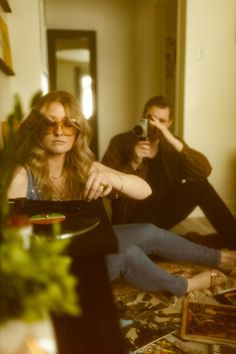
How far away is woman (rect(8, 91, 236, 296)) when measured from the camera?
3.65 feet

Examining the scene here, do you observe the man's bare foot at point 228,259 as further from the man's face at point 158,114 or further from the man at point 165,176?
the man's face at point 158,114

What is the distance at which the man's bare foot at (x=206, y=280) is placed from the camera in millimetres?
1380

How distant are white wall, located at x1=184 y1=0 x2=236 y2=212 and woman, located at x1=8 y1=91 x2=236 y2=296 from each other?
1404mm

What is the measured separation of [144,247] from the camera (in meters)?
1.33

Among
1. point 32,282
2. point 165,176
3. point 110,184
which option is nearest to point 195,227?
point 165,176

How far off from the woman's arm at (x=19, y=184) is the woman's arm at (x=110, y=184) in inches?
8.0

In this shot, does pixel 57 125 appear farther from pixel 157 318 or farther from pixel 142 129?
pixel 157 318

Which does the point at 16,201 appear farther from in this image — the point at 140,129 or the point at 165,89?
the point at 165,89

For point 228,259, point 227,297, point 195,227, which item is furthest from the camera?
point 195,227

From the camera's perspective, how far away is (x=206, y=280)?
1.42 meters

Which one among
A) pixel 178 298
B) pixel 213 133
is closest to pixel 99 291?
pixel 178 298

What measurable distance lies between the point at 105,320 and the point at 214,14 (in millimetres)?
2296

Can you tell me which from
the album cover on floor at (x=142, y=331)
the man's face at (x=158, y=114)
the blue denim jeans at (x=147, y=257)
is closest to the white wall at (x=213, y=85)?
the man's face at (x=158, y=114)

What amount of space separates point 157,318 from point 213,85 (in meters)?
1.75
